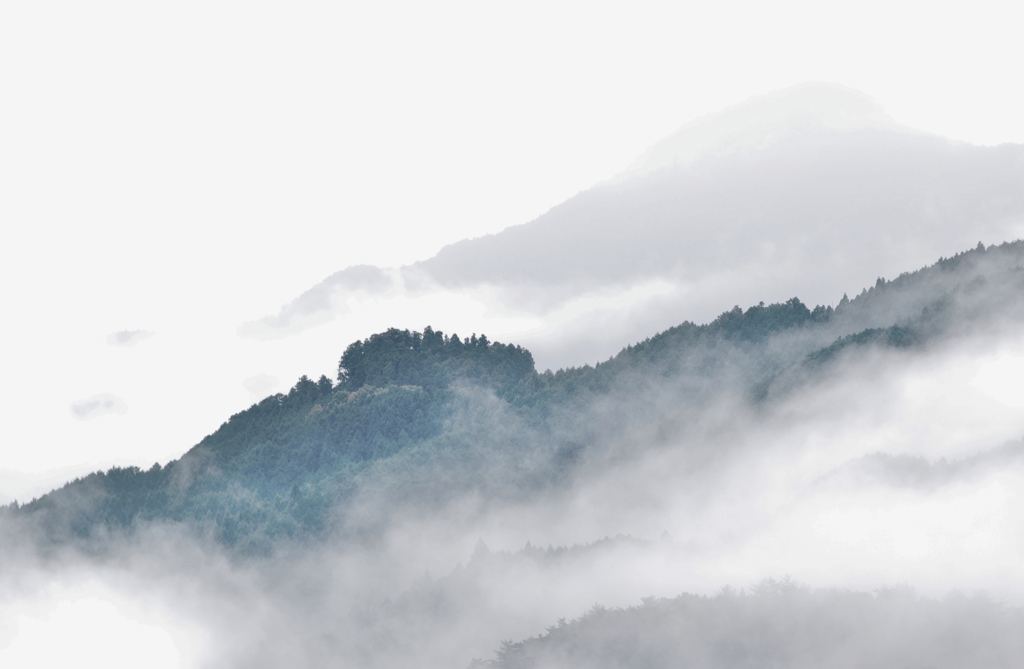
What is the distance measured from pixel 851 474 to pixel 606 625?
172 ft

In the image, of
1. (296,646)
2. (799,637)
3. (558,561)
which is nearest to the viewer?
(799,637)

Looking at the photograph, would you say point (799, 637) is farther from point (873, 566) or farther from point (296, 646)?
point (296, 646)

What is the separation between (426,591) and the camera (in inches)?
6870

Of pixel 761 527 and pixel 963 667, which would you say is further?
pixel 761 527

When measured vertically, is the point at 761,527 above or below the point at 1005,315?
below

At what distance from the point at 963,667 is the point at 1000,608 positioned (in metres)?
7.12

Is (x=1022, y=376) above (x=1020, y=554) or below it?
above

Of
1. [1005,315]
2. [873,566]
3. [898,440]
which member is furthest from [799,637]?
[1005,315]

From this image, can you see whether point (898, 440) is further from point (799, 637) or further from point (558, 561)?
point (799, 637)

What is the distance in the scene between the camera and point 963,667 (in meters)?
105

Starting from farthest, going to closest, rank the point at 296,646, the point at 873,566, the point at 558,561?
the point at 296,646, the point at 558,561, the point at 873,566

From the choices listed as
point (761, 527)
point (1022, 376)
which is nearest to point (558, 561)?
point (761, 527)

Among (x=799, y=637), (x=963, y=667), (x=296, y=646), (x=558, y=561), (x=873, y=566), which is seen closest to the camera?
(x=963, y=667)

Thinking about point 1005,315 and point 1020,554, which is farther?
point 1005,315
